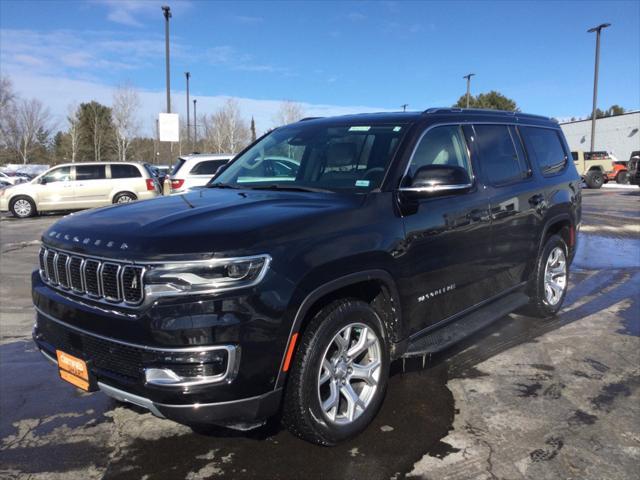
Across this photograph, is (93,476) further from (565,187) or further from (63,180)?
(63,180)

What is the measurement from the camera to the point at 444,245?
3.64 m

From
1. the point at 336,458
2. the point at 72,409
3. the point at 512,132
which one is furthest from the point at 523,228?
the point at 72,409

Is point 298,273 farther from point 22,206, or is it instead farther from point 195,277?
point 22,206

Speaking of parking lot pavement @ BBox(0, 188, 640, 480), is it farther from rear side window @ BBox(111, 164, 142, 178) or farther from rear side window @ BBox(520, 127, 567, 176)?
rear side window @ BBox(111, 164, 142, 178)

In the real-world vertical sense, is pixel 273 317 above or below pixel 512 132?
below

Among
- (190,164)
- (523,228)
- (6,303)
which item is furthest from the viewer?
(190,164)

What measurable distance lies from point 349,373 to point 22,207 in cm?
1849

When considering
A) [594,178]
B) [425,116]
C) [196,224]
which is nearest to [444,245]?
[425,116]

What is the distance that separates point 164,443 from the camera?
10.5ft

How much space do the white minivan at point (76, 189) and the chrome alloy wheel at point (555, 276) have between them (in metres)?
15.2

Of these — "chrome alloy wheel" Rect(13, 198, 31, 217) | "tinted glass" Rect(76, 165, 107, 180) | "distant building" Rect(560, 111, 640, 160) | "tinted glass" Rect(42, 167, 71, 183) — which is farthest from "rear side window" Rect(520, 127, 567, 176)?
"distant building" Rect(560, 111, 640, 160)

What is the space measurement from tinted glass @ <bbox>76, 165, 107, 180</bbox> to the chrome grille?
16.3 metres

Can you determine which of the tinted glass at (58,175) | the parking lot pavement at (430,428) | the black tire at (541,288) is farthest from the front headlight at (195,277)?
the tinted glass at (58,175)

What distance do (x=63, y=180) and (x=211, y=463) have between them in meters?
17.7
